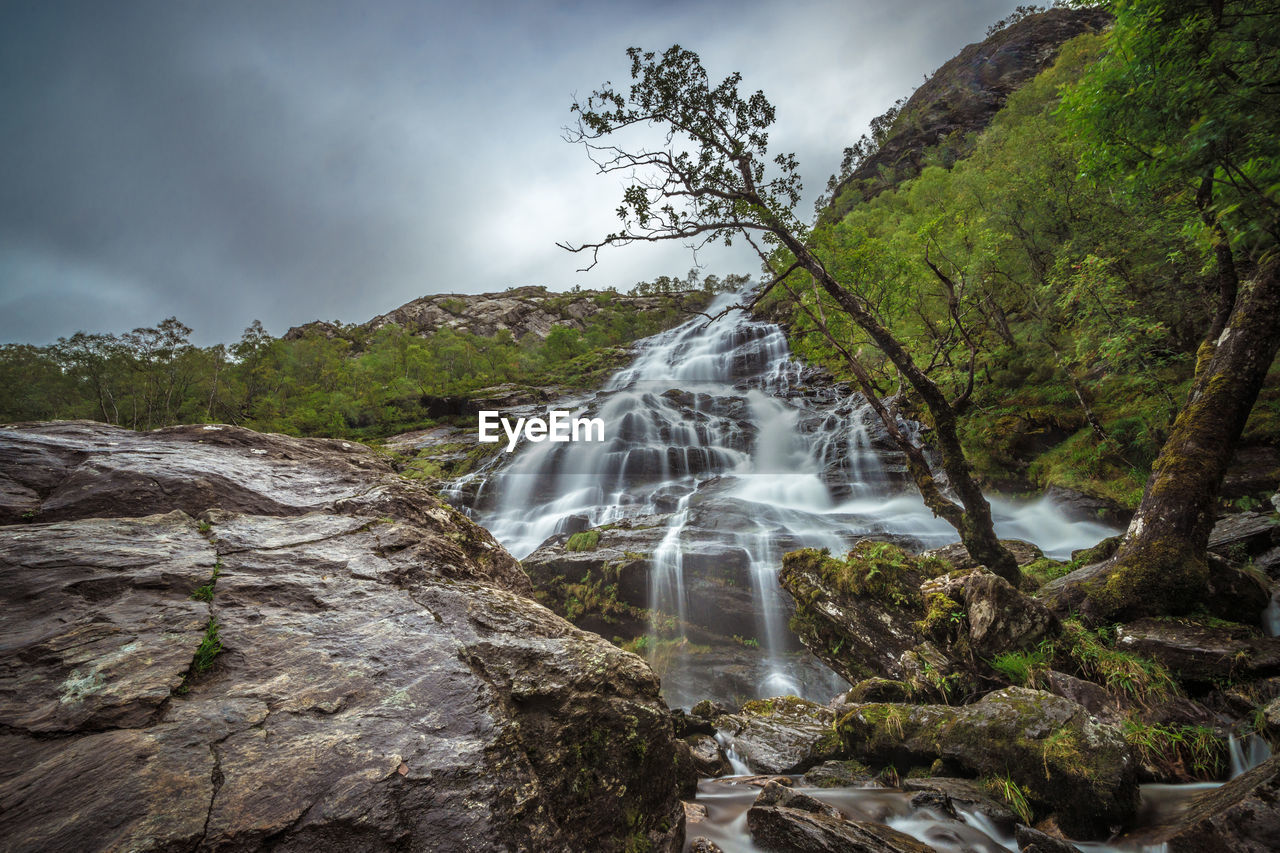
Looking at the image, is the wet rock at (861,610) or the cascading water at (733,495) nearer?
the wet rock at (861,610)

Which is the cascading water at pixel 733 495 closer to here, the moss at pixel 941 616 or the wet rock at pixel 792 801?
the moss at pixel 941 616

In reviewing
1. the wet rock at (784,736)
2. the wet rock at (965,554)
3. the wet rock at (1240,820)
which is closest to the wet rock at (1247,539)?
the wet rock at (965,554)

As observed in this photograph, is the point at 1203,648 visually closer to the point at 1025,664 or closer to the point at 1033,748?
the point at 1025,664

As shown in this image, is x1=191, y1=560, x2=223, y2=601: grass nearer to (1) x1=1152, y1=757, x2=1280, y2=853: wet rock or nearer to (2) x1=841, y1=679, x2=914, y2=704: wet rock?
(1) x1=1152, y1=757, x2=1280, y2=853: wet rock

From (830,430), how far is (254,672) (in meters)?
24.9

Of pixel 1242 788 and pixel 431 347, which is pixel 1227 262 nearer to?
pixel 1242 788

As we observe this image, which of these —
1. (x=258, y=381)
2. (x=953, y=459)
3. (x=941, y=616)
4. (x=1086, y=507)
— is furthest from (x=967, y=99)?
(x=258, y=381)

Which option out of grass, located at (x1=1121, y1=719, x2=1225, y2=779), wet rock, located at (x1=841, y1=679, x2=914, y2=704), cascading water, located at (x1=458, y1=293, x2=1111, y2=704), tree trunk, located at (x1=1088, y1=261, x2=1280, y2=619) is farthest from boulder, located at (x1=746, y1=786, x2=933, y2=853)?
cascading water, located at (x1=458, y1=293, x2=1111, y2=704)

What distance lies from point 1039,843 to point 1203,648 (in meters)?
3.32

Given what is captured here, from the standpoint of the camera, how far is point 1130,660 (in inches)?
198

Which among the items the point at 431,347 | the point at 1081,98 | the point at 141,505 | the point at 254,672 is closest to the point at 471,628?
the point at 254,672

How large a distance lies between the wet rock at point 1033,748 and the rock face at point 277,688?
3.05 meters

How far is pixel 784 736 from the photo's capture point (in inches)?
246

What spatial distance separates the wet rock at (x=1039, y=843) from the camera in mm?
3457
